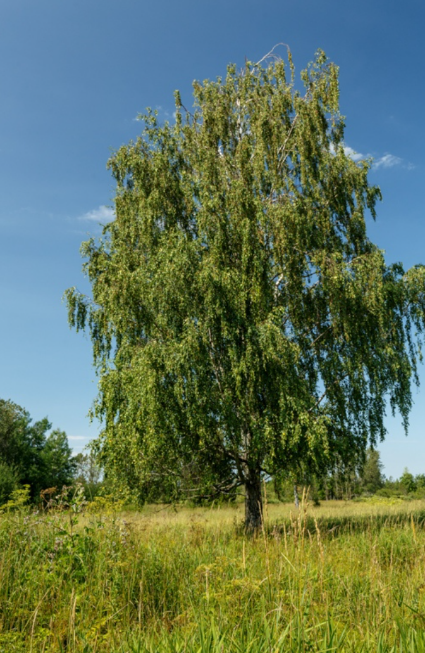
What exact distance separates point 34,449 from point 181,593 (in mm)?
42384

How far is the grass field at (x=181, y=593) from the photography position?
10.2 ft

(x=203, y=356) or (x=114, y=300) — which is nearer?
(x=203, y=356)

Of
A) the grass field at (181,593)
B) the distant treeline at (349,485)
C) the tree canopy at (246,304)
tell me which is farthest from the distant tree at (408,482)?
the grass field at (181,593)

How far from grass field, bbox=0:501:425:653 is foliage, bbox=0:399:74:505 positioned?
38.3m

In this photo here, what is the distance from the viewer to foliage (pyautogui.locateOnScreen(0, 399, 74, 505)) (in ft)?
137

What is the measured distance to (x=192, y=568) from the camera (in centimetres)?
598

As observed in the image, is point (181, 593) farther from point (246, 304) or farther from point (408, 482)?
point (408, 482)

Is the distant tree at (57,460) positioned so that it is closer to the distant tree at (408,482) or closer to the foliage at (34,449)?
the foliage at (34,449)

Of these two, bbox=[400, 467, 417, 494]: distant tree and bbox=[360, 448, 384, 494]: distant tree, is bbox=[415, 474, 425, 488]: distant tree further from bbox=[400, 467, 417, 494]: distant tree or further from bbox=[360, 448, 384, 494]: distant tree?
bbox=[360, 448, 384, 494]: distant tree

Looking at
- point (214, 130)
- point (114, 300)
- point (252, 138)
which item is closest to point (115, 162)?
point (214, 130)

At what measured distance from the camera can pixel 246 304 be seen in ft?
42.8

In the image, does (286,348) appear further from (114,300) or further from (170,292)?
(114,300)

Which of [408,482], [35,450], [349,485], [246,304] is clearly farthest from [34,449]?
[246,304]

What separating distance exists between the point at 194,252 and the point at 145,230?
2.90 metres
